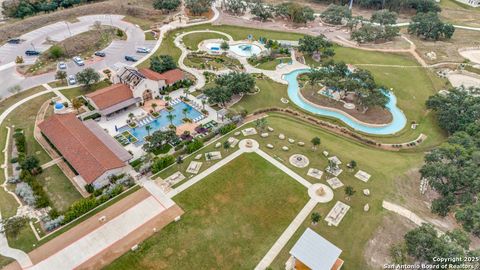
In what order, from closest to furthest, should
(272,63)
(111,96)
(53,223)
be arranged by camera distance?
(53,223) → (111,96) → (272,63)

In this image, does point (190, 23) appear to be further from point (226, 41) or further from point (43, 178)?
point (43, 178)

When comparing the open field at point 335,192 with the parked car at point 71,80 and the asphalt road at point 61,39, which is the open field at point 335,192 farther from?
the asphalt road at point 61,39

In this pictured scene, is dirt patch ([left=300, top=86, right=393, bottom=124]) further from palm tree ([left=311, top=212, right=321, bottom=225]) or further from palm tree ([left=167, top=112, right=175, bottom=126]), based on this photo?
palm tree ([left=311, top=212, right=321, bottom=225])

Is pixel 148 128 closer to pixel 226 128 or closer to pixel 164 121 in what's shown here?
pixel 164 121

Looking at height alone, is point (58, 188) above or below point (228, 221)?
above

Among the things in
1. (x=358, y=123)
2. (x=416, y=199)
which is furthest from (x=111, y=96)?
(x=416, y=199)

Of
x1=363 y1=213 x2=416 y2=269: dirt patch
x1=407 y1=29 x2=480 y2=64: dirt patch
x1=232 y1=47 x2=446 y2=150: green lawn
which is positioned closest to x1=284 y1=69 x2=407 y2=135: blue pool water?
x1=232 y1=47 x2=446 y2=150: green lawn
